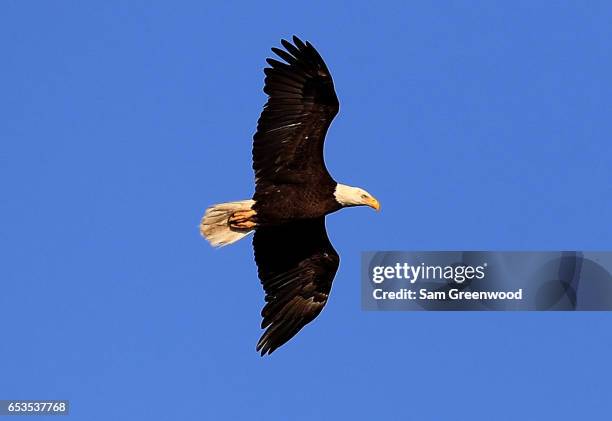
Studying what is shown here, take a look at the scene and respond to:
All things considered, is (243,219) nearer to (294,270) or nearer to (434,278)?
(294,270)

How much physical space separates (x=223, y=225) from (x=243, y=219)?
29 centimetres

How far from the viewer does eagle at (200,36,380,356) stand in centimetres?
1694

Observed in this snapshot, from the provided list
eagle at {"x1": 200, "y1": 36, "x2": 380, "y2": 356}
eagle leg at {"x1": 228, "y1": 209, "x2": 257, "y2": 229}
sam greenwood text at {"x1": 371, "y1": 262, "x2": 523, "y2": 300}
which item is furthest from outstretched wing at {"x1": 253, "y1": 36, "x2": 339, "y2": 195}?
sam greenwood text at {"x1": 371, "y1": 262, "x2": 523, "y2": 300}

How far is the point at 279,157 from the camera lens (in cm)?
1702

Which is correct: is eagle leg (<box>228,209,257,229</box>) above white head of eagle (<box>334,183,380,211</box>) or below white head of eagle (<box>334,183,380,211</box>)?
below

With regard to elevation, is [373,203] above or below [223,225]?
above

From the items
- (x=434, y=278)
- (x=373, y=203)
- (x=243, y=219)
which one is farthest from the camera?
(x=434, y=278)

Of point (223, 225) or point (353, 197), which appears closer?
point (353, 197)

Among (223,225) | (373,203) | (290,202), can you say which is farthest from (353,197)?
(223,225)

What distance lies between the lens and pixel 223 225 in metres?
17.4

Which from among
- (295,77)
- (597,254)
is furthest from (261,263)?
(597,254)

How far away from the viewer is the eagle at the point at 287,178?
667 inches

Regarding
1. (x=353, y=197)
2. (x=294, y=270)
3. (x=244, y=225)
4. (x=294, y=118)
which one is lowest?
(x=294, y=270)

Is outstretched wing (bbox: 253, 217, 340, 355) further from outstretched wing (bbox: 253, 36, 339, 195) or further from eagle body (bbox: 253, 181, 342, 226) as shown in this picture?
outstretched wing (bbox: 253, 36, 339, 195)
